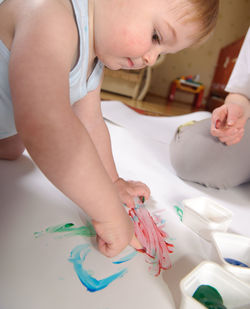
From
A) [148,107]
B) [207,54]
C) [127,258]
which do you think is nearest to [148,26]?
[127,258]

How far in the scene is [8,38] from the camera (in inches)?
16.8

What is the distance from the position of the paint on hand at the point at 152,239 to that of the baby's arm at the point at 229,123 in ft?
1.01

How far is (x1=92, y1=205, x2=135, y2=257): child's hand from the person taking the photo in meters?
0.39

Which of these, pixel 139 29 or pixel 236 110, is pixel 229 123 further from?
pixel 139 29

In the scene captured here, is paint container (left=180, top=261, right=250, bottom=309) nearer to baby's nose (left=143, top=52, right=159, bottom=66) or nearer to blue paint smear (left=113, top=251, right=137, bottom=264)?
blue paint smear (left=113, top=251, right=137, bottom=264)

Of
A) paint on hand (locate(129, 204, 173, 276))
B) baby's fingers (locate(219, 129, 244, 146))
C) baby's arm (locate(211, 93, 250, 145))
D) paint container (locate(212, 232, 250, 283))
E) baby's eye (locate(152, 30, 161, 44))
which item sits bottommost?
paint on hand (locate(129, 204, 173, 276))

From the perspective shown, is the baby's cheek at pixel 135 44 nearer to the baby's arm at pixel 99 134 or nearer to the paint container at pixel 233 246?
the baby's arm at pixel 99 134

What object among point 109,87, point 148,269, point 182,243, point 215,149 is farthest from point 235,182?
point 109,87

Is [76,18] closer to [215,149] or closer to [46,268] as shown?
[46,268]

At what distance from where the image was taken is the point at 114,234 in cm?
39

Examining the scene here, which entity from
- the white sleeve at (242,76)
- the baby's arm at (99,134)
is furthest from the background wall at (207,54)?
the baby's arm at (99,134)

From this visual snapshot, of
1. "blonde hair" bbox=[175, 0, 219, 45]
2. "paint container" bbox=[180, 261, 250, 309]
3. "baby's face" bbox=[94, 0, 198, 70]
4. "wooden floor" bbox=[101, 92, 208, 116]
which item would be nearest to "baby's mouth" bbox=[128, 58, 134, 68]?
"baby's face" bbox=[94, 0, 198, 70]

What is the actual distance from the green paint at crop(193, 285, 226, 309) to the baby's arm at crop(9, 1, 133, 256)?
14 centimetres

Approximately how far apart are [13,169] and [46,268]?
0.32 metres
